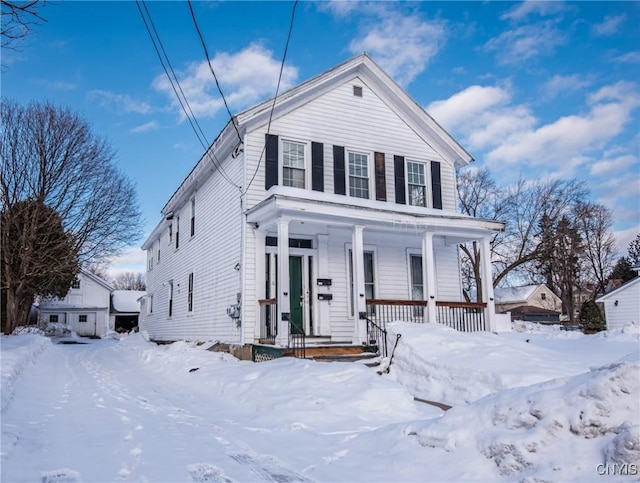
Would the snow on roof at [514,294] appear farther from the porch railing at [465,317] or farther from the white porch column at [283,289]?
the white porch column at [283,289]

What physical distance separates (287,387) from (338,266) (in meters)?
5.83

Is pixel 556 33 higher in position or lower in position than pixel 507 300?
higher

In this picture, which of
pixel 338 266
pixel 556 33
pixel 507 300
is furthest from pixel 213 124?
pixel 507 300

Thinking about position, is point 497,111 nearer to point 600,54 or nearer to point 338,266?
point 600,54

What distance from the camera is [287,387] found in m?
7.20

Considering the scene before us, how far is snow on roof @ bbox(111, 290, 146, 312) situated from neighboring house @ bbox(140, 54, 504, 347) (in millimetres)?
36720

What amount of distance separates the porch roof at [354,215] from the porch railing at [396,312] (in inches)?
73.1

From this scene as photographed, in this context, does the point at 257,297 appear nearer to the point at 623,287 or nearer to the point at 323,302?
the point at 323,302

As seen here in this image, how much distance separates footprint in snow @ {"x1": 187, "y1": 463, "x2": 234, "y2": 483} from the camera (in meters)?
3.79

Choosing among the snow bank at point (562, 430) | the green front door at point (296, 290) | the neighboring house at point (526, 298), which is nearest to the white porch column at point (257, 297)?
the green front door at point (296, 290)

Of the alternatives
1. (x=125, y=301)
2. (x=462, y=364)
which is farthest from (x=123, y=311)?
(x=462, y=364)

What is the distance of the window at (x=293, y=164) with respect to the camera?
12656 millimetres

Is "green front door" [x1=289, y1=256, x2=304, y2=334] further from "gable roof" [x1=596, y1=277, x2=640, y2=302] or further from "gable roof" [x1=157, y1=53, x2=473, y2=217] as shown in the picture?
"gable roof" [x1=596, y1=277, x2=640, y2=302]

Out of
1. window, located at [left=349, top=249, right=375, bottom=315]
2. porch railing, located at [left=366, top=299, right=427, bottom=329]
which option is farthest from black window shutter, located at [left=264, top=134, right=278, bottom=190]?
porch railing, located at [left=366, top=299, right=427, bottom=329]
